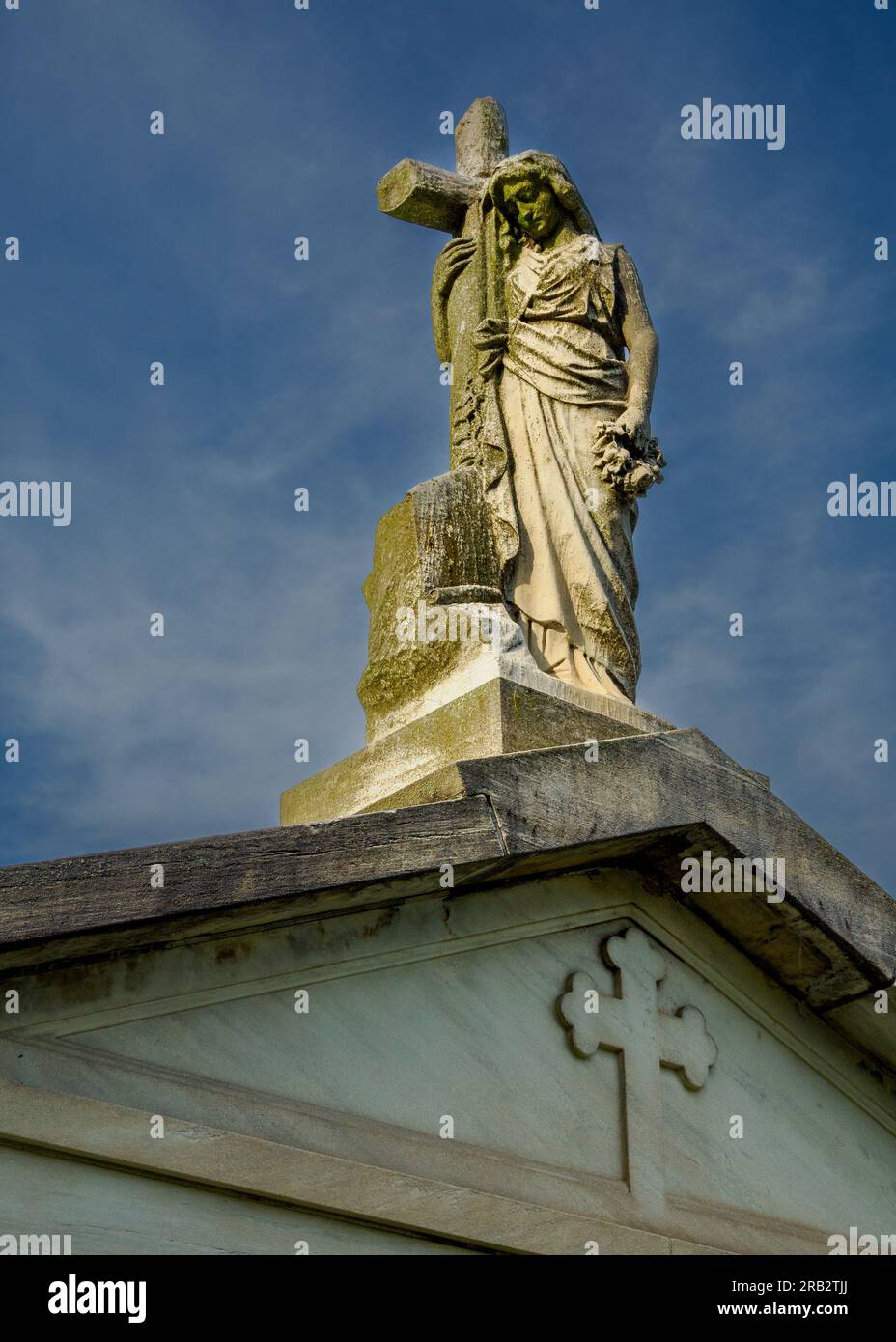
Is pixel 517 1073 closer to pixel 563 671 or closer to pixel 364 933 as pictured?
pixel 364 933

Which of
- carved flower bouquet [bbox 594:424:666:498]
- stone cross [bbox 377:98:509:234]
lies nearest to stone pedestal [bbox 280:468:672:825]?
carved flower bouquet [bbox 594:424:666:498]

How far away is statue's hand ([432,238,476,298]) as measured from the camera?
857 centimetres

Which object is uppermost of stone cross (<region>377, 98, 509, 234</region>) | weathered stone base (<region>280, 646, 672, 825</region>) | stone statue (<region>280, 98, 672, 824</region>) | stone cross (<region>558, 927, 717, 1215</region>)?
stone cross (<region>377, 98, 509, 234</region>)

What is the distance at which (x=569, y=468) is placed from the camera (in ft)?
25.6

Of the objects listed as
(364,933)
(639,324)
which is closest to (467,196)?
(639,324)

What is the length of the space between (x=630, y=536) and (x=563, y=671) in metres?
1.01

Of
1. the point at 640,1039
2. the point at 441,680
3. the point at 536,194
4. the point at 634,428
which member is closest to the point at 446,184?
the point at 536,194

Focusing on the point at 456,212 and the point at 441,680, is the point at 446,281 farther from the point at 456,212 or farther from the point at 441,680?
the point at 441,680

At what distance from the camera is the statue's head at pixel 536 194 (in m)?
8.26

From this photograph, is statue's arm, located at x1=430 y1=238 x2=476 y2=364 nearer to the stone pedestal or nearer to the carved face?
the carved face

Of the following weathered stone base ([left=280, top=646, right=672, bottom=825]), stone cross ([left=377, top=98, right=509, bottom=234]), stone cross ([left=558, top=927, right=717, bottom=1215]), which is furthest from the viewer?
stone cross ([left=377, top=98, right=509, bottom=234])

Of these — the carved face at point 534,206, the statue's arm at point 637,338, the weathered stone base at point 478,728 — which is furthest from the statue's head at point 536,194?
the weathered stone base at point 478,728

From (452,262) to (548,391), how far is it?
108cm
